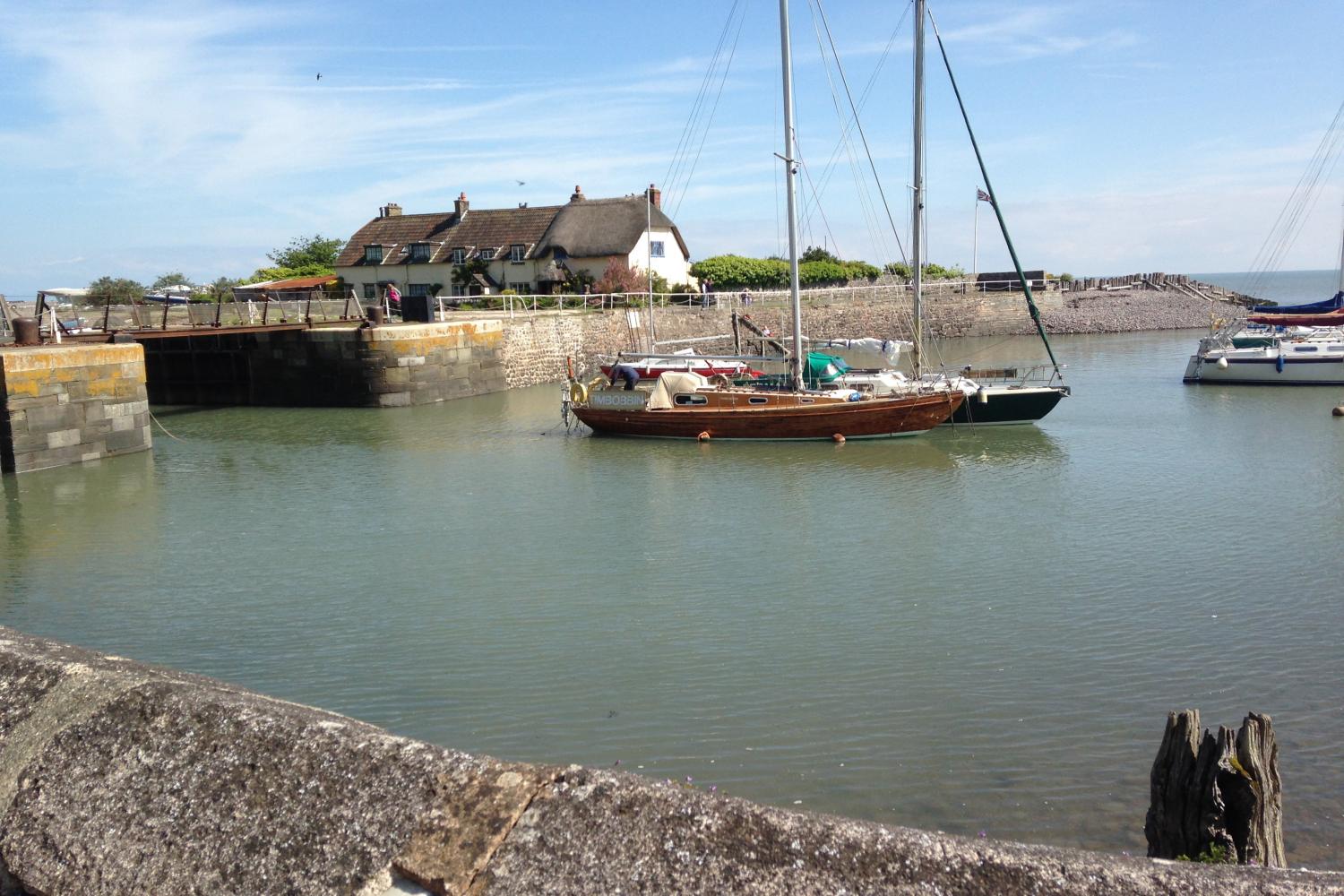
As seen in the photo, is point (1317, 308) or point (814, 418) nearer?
point (814, 418)

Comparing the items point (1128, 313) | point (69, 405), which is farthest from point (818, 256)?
point (69, 405)

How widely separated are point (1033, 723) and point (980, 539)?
23.3ft

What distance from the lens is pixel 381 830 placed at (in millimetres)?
2650

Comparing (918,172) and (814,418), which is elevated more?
(918,172)

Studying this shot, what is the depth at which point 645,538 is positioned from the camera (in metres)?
16.0

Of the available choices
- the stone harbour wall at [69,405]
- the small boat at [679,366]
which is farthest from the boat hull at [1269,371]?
the stone harbour wall at [69,405]

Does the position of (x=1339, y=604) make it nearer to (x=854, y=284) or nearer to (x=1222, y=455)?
(x=1222, y=455)

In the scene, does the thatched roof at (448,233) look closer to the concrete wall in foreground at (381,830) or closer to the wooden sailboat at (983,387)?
the wooden sailboat at (983,387)

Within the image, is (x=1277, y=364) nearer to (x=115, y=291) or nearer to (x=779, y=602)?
(x=779, y=602)

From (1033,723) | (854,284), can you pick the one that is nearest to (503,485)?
(1033,723)

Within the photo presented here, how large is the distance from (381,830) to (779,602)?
33.0 ft

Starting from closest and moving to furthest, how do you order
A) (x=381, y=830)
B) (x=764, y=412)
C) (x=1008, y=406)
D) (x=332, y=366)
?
(x=381, y=830) < (x=764, y=412) < (x=1008, y=406) < (x=332, y=366)

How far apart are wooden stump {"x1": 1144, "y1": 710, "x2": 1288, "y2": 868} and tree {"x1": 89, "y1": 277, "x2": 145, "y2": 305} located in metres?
30.1

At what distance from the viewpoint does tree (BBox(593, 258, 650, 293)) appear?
165 feet
